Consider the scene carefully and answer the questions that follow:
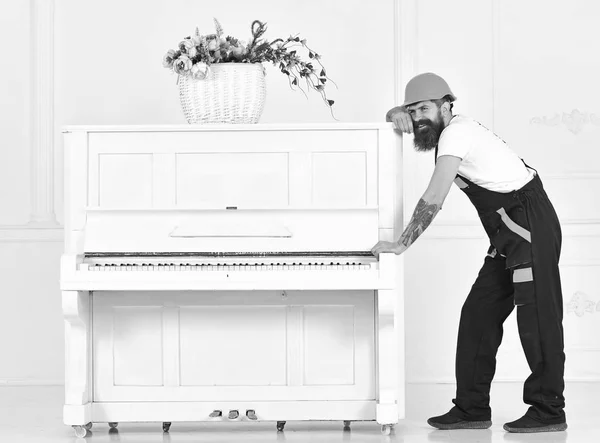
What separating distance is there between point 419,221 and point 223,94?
3.07ft

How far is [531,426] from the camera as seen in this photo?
3.81 m

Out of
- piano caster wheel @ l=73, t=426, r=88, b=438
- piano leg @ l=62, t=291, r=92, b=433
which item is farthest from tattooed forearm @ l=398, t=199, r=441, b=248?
piano caster wheel @ l=73, t=426, r=88, b=438

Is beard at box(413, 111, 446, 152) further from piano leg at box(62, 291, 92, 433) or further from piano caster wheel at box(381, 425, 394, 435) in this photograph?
piano leg at box(62, 291, 92, 433)

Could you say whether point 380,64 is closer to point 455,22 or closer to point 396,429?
point 455,22

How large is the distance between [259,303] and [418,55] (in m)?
2.01

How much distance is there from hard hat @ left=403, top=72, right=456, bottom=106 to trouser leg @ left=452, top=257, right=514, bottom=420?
2.38ft

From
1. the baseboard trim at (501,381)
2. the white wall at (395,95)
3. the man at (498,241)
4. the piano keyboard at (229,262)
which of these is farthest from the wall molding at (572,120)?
the piano keyboard at (229,262)

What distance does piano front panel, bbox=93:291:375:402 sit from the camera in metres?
3.85

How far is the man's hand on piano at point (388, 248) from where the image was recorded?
12.1 feet

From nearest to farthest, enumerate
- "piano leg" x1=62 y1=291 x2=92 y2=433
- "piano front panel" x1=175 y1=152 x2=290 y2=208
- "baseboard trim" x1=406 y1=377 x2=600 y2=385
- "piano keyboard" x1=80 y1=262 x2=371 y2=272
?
"piano keyboard" x1=80 y1=262 x2=371 y2=272, "piano leg" x1=62 y1=291 x2=92 y2=433, "piano front panel" x1=175 y1=152 x2=290 y2=208, "baseboard trim" x1=406 y1=377 x2=600 y2=385

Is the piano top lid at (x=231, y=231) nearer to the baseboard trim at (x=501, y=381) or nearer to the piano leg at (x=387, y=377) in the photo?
the piano leg at (x=387, y=377)

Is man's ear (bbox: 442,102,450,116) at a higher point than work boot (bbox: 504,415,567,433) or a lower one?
higher

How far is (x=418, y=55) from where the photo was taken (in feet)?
17.1

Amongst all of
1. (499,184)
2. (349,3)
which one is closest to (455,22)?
(349,3)
